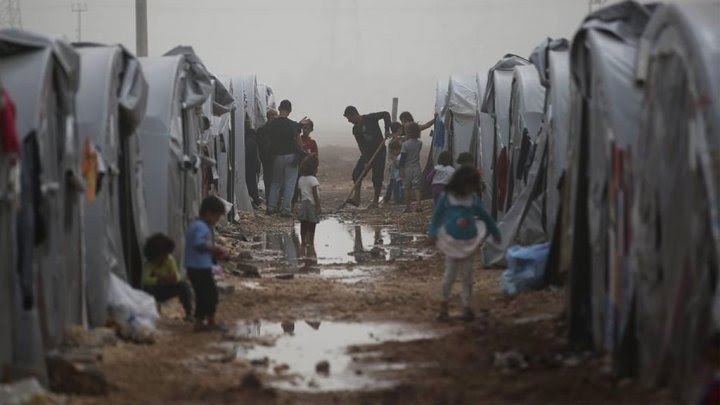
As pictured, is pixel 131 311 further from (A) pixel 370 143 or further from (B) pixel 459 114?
(A) pixel 370 143

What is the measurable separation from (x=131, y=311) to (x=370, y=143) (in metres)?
17.8

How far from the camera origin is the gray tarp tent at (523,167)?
1580cm

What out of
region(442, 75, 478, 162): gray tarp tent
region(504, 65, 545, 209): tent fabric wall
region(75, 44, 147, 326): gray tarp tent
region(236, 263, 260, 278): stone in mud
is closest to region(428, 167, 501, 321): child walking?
region(75, 44, 147, 326): gray tarp tent

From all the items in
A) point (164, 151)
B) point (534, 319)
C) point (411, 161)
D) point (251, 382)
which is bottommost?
point (534, 319)

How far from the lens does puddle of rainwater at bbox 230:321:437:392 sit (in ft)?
31.5

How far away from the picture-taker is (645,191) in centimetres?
855

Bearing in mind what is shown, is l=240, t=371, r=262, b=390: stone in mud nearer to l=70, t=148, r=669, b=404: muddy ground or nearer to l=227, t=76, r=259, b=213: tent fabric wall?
l=70, t=148, r=669, b=404: muddy ground

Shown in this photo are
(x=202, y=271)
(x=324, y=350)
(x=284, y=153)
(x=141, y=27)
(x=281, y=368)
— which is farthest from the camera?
(x=141, y=27)

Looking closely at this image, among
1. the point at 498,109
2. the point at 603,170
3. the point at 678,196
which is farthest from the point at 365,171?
the point at 678,196

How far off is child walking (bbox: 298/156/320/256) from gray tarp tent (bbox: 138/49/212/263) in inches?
80.7

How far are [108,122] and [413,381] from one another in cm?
403

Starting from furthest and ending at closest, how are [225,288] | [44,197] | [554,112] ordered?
[554,112] < [225,288] < [44,197]

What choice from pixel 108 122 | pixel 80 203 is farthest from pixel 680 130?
pixel 108 122

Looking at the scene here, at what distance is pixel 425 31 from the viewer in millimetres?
127438
